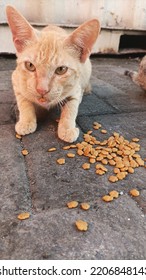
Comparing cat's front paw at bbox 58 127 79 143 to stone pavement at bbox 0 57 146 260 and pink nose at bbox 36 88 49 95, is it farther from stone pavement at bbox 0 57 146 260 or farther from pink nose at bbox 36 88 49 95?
pink nose at bbox 36 88 49 95

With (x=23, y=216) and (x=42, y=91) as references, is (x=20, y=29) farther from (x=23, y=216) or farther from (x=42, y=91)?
(x=23, y=216)

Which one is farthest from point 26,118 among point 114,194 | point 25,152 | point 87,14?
point 87,14

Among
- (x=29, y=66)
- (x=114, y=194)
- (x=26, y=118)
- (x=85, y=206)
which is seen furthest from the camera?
(x=26, y=118)

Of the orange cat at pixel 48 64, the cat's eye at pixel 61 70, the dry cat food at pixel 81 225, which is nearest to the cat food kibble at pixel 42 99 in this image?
the orange cat at pixel 48 64

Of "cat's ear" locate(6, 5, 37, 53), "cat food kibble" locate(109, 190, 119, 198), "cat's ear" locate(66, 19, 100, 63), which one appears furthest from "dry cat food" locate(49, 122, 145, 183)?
"cat's ear" locate(6, 5, 37, 53)

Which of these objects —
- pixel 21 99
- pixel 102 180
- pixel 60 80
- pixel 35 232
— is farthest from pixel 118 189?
pixel 21 99

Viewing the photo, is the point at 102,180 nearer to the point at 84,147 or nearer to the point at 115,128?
the point at 84,147
